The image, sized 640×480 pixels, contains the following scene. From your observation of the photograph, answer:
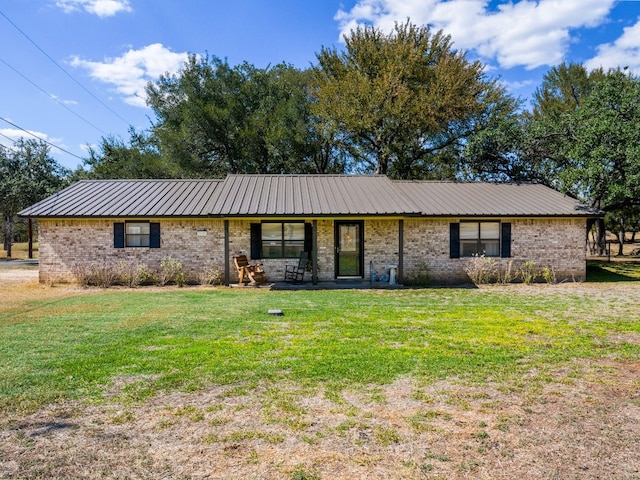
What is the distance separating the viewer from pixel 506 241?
14680mm

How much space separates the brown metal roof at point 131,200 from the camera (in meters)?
13.9

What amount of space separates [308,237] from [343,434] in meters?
11.1

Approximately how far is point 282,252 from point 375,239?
3.26 meters

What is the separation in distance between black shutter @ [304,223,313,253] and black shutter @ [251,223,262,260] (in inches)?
61.2

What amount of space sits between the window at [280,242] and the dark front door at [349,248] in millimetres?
1365

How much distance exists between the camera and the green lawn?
190 inches

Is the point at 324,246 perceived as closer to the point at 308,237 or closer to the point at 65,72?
the point at 308,237

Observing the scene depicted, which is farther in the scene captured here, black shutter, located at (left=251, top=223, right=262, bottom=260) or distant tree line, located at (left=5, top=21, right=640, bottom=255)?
distant tree line, located at (left=5, top=21, right=640, bottom=255)

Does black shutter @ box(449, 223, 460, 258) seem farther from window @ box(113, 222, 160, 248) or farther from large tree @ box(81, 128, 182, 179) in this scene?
large tree @ box(81, 128, 182, 179)

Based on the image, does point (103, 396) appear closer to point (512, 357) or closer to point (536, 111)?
point (512, 357)

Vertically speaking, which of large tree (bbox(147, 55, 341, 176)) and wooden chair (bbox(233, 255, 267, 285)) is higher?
large tree (bbox(147, 55, 341, 176))

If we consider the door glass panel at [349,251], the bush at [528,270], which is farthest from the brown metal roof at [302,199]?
the bush at [528,270]

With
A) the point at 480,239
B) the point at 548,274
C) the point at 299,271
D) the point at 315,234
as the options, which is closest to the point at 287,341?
the point at 315,234

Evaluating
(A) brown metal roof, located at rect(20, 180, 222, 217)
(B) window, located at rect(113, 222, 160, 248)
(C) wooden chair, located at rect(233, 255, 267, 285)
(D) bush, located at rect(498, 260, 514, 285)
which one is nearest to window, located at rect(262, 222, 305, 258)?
(C) wooden chair, located at rect(233, 255, 267, 285)
